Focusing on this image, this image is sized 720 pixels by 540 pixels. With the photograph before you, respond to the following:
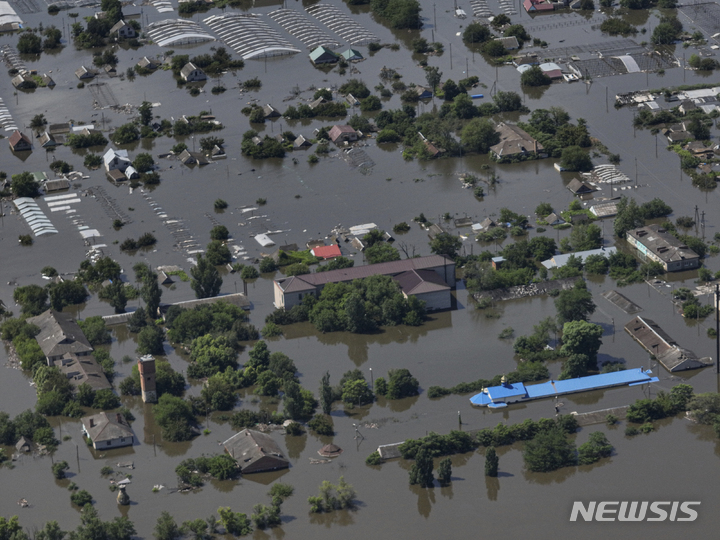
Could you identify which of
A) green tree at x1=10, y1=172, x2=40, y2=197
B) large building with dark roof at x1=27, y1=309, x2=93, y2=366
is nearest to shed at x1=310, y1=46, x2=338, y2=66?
green tree at x1=10, y1=172, x2=40, y2=197

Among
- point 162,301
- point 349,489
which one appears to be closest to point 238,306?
point 162,301

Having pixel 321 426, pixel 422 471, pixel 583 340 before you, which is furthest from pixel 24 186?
pixel 422 471

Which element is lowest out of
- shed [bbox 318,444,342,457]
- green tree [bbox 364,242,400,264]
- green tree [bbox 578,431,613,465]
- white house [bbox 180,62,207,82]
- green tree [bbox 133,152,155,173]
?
shed [bbox 318,444,342,457]

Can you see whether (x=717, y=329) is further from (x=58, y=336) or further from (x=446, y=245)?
(x=58, y=336)

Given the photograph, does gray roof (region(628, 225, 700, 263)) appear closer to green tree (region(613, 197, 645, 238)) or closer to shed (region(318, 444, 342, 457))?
green tree (region(613, 197, 645, 238))

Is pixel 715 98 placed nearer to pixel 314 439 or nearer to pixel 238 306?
pixel 238 306
